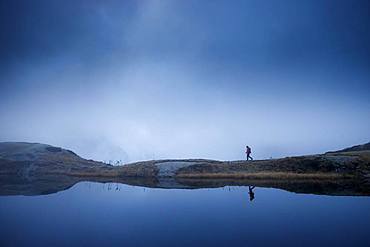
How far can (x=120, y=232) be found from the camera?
48.0 feet

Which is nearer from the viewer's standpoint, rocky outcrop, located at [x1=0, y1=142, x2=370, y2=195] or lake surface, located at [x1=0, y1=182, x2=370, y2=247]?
lake surface, located at [x1=0, y1=182, x2=370, y2=247]

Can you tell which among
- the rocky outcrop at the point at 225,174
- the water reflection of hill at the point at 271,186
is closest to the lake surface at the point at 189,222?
the water reflection of hill at the point at 271,186

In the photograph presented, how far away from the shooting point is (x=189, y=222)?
1689cm

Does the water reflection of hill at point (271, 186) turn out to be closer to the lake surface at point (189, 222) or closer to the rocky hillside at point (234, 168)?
the rocky hillside at point (234, 168)

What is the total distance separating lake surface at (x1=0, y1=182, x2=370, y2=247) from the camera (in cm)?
1306

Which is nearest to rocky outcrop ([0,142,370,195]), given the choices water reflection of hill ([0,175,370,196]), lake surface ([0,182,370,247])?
water reflection of hill ([0,175,370,196])

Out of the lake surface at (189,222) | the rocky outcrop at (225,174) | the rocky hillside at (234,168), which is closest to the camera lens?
the lake surface at (189,222)

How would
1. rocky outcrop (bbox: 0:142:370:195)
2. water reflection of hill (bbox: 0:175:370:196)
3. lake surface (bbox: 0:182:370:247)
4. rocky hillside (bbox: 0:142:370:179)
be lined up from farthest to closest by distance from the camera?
rocky hillside (bbox: 0:142:370:179)
rocky outcrop (bbox: 0:142:370:195)
water reflection of hill (bbox: 0:175:370:196)
lake surface (bbox: 0:182:370:247)

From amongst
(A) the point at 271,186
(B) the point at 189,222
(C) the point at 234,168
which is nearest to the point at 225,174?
(C) the point at 234,168

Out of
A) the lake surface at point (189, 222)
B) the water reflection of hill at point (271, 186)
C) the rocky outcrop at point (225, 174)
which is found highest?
the rocky outcrop at point (225, 174)

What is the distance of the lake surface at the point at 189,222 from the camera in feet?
42.9

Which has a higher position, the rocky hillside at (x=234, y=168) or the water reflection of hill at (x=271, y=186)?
the rocky hillside at (x=234, y=168)

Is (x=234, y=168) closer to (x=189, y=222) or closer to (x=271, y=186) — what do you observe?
(x=271, y=186)

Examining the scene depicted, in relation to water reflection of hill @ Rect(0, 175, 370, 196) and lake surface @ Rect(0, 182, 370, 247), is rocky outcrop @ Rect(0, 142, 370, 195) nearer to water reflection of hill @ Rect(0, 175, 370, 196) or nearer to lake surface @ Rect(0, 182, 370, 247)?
water reflection of hill @ Rect(0, 175, 370, 196)
